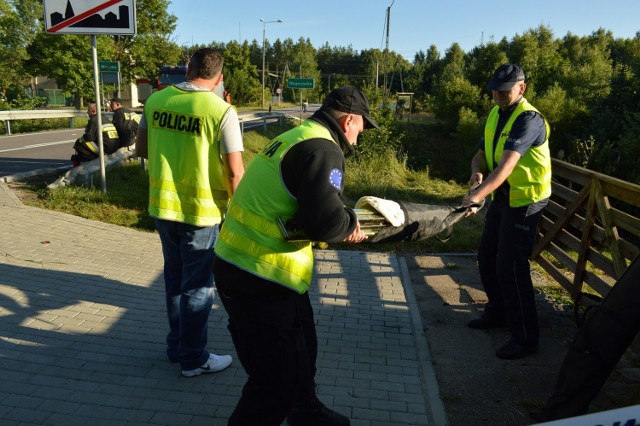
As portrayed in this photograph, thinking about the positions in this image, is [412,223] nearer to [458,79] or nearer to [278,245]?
[278,245]

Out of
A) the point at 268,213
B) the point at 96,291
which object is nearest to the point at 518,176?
the point at 268,213

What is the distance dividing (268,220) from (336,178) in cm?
36

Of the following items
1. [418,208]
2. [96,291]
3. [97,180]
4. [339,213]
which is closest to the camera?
[339,213]

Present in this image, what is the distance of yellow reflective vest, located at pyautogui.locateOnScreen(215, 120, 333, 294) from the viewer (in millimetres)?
2316

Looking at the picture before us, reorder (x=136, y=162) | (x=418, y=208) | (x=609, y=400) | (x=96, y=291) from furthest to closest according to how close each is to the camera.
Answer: (x=136, y=162)
(x=96, y=291)
(x=609, y=400)
(x=418, y=208)

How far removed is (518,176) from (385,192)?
23.7 ft

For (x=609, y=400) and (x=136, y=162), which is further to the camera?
(x=136, y=162)

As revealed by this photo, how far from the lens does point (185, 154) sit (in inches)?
130

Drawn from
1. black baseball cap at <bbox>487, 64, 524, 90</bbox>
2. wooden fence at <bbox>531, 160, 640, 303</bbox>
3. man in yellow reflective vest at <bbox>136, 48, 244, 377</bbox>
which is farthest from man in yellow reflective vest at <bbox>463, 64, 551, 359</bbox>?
man in yellow reflective vest at <bbox>136, 48, 244, 377</bbox>

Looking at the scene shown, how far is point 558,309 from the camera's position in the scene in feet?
16.6

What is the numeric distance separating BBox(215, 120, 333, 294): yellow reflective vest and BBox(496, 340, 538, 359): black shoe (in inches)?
91.0

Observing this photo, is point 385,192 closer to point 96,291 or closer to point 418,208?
point 96,291

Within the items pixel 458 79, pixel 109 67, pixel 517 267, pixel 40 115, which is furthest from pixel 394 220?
pixel 458 79

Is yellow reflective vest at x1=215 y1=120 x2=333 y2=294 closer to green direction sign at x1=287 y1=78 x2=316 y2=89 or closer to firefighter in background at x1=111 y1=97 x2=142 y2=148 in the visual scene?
firefighter in background at x1=111 y1=97 x2=142 y2=148
